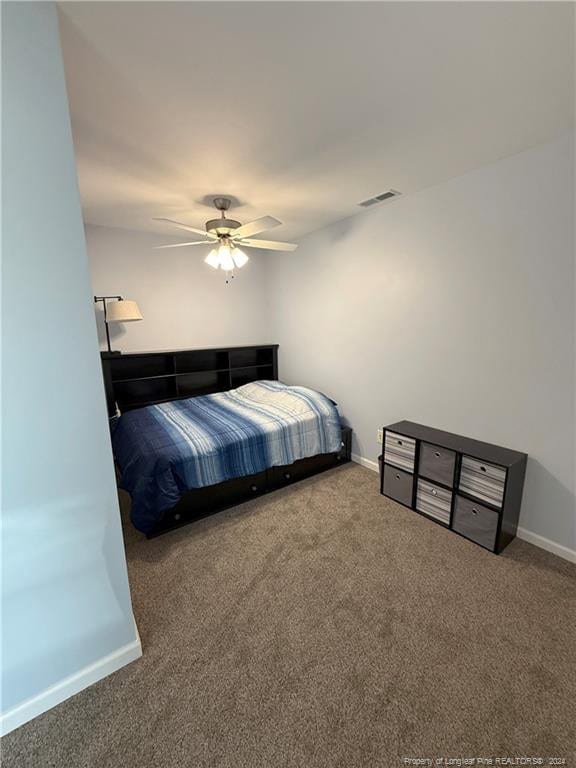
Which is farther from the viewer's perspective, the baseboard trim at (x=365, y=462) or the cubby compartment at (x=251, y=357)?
the cubby compartment at (x=251, y=357)

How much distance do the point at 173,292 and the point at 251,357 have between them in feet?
4.28

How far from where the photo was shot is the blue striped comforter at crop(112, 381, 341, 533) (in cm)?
232

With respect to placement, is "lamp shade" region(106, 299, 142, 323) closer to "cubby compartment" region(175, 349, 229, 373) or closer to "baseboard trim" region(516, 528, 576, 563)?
"cubby compartment" region(175, 349, 229, 373)

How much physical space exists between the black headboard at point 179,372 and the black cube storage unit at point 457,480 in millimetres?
2318

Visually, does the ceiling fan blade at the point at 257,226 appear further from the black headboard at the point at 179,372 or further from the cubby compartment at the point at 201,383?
the cubby compartment at the point at 201,383

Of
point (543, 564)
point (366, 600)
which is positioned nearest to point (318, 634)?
point (366, 600)

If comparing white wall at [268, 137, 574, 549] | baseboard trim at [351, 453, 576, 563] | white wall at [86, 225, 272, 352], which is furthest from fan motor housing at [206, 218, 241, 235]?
baseboard trim at [351, 453, 576, 563]

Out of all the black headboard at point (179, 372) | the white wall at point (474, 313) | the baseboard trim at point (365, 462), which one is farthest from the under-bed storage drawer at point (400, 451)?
the black headboard at point (179, 372)

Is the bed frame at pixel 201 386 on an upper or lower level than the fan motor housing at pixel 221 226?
lower

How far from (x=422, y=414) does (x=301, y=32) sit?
99.9 inches

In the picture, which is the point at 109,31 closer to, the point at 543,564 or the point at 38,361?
the point at 38,361

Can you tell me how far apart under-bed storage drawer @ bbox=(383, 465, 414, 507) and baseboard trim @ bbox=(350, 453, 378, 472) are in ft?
1.51

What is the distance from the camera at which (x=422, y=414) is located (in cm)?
283

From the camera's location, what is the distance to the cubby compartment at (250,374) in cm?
443
